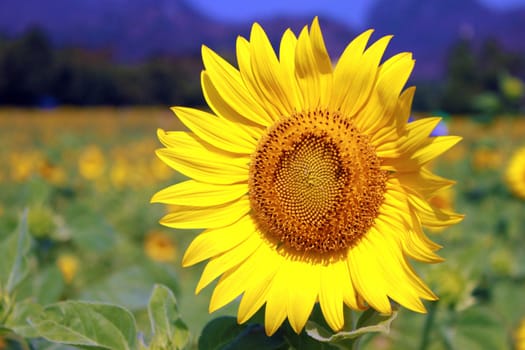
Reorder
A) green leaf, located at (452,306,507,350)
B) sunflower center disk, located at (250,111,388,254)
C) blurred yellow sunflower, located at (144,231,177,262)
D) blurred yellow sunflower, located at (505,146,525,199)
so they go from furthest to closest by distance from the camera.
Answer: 1. blurred yellow sunflower, located at (144,231,177,262)
2. blurred yellow sunflower, located at (505,146,525,199)
3. green leaf, located at (452,306,507,350)
4. sunflower center disk, located at (250,111,388,254)

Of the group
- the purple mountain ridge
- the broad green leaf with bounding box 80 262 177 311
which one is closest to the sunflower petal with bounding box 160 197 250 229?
the broad green leaf with bounding box 80 262 177 311

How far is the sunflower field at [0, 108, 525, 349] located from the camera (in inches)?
47.6

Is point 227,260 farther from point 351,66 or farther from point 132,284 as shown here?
point 132,284

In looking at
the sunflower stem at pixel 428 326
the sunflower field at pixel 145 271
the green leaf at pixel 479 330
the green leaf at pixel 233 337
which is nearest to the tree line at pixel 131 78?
the sunflower field at pixel 145 271

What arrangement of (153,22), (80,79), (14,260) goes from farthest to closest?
(153,22) → (80,79) → (14,260)

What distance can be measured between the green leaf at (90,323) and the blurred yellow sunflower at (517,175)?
10.00ft

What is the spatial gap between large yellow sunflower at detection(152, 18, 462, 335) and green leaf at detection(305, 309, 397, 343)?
0.9 inches

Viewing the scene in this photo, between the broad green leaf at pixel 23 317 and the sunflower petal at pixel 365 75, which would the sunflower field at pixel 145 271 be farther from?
the sunflower petal at pixel 365 75

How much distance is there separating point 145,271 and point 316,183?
2.52 feet

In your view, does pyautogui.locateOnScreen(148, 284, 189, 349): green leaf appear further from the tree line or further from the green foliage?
the green foliage

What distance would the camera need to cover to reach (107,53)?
44.3 metres

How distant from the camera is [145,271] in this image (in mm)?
1834

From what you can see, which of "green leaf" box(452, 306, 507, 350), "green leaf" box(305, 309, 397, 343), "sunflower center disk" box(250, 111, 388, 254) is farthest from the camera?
"green leaf" box(452, 306, 507, 350)

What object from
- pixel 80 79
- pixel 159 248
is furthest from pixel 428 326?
pixel 80 79
